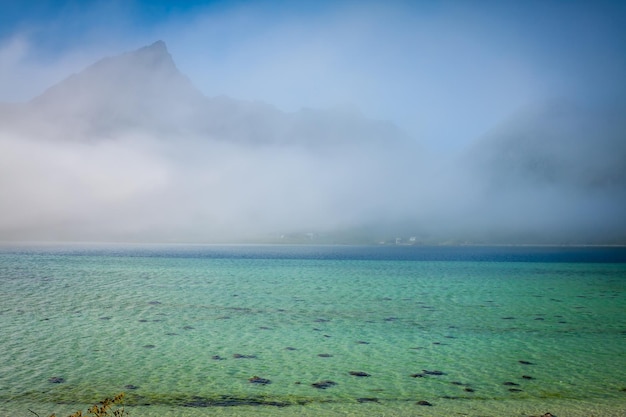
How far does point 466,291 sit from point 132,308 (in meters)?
36.3

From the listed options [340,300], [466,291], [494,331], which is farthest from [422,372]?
[466,291]

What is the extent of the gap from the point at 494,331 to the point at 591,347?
18.2 ft

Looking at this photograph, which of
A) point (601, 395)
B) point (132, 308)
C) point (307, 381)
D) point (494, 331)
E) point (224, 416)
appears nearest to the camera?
point (224, 416)

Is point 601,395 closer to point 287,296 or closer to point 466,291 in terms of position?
point 287,296

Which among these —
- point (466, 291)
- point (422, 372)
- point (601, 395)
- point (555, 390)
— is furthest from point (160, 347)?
point (466, 291)

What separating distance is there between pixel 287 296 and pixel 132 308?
14735mm

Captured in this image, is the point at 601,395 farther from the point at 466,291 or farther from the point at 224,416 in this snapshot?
the point at 466,291

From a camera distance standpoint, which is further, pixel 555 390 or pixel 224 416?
pixel 555 390

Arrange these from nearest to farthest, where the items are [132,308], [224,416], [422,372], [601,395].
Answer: [224,416] < [601,395] < [422,372] < [132,308]

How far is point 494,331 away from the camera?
2908 cm

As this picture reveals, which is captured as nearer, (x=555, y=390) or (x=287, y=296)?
(x=555, y=390)

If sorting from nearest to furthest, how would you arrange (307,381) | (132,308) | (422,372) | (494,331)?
1. (307,381)
2. (422,372)
3. (494,331)
4. (132,308)

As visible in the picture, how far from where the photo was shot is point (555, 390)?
1734 centimetres

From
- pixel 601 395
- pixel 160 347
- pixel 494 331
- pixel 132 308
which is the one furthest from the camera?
pixel 132 308
